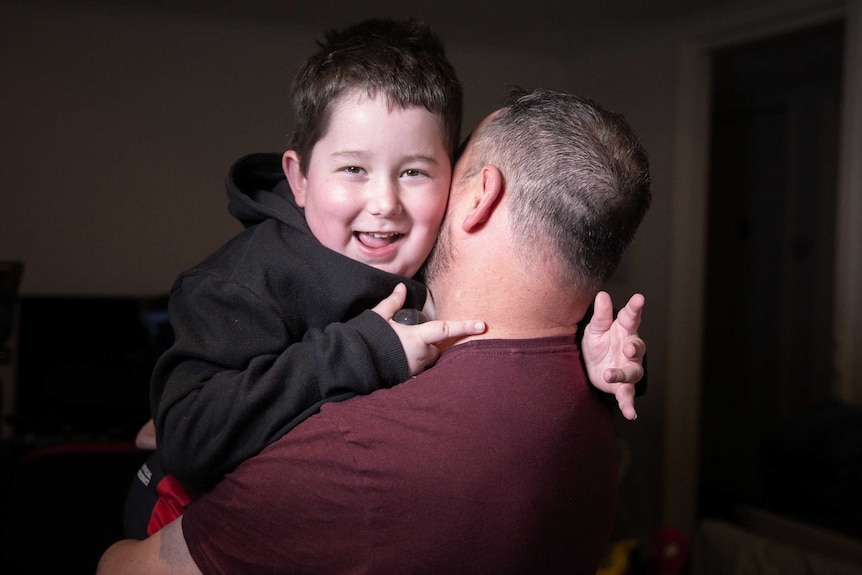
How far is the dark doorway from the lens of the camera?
4.30 m

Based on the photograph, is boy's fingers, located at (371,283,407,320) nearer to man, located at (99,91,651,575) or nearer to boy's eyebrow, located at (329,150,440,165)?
man, located at (99,91,651,575)

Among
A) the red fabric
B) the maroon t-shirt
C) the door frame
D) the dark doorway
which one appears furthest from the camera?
the dark doorway

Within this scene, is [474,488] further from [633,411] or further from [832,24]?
[832,24]

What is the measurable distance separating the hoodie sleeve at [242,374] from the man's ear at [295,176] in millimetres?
196

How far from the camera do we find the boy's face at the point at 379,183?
0.88 m

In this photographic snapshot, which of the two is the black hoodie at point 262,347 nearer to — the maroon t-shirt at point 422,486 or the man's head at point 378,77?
the maroon t-shirt at point 422,486

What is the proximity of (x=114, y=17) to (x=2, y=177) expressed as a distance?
0.87 metres

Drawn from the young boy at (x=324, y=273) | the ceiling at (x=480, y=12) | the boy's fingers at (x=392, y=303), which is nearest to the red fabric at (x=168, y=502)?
Result: the young boy at (x=324, y=273)

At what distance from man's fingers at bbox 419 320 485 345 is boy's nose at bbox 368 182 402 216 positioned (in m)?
0.16

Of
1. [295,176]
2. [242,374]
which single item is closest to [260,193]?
[295,176]

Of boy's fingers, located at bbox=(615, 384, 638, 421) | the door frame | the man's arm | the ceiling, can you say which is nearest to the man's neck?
boy's fingers, located at bbox=(615, 384, 638, 421)

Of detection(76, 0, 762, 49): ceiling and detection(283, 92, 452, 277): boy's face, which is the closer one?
detection(283, 92, 452, 277): boy's face

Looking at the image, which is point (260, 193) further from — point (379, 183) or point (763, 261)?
point (763, 261)

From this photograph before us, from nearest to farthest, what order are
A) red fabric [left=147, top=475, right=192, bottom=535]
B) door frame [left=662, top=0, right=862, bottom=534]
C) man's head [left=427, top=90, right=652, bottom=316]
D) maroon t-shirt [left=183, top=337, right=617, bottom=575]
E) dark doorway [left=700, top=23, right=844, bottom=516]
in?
maroon t-shirt [left=183, top=337, right=617, bottom=575] < man's head [left=427, top=90, right=652, bottom=316] < red fabric [left=147, top=475, right=192, bottom=535] < door frame [left=662, top=0, right=862, bottom=534] < dark doorway [left=700, top=23, right=844, bottom=516]
